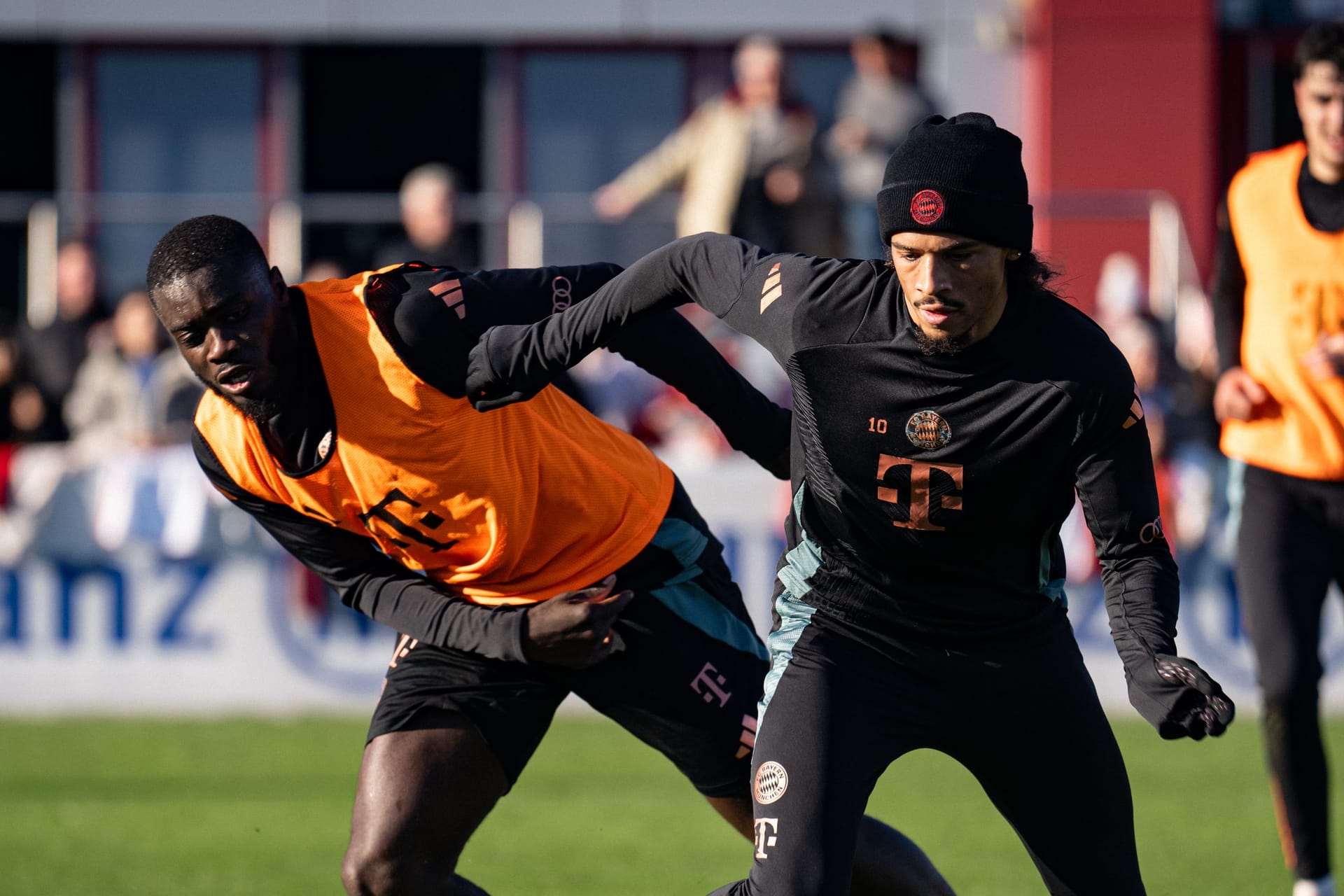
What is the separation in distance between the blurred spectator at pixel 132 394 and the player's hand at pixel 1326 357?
712 cm

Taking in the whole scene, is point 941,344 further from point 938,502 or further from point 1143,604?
point 1143,604

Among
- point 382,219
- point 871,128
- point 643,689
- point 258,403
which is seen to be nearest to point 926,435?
point 643,689

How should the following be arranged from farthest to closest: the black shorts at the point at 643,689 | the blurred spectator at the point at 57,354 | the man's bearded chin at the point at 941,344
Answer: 1. the blurred spectator at the point at 57,354
2. the black shorts at the point at 643,689
3. the man's bearded chin at the point at 941,344

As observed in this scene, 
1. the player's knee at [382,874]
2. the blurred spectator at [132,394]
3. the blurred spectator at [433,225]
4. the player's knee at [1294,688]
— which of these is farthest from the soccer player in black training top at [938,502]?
the blurred spectator at [132,394]

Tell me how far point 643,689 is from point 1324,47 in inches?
119

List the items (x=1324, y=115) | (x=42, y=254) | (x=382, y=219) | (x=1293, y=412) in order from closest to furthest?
1. (x=1324, y=115)
2. (x=1293, y=412)
3. (x=42, y=254)
4. (x=382, y=219)

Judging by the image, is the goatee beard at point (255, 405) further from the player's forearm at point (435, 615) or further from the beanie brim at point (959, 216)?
the beanie brim at point (959, 216)

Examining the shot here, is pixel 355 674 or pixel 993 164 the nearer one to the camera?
pixel 993 164

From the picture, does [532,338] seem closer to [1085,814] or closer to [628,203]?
[1085,814]

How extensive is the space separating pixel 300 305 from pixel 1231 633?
776cm

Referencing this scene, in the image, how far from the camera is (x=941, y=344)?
3.95 meters

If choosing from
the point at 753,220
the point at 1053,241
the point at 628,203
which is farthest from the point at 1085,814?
the point at 1053,241

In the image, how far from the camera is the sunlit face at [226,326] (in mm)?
4332

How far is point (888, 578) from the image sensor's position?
4168mm
